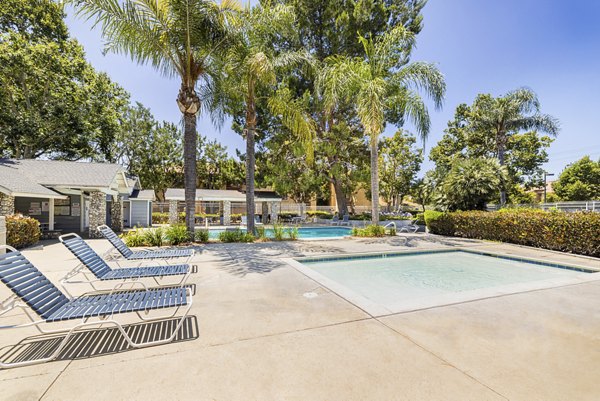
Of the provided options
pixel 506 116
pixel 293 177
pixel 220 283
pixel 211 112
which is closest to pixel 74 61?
pixel 211 112

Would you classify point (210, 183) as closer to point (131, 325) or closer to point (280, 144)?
point (280, 144)

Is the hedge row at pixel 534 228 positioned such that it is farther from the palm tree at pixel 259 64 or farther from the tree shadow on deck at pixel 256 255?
the palm tree at pixel 259 64

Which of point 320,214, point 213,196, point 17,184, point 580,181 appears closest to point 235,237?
point 17,184

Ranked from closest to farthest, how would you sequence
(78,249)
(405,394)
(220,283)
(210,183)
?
1. (405,394)
2. (78,249)
3. (220,283)
4. (210,183)

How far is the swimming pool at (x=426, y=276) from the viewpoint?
5.12 m

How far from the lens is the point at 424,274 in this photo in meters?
7.70

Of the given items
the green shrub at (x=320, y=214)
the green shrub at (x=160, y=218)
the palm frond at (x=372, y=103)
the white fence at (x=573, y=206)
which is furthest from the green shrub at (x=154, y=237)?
the green shrub at (x=320, y=214)

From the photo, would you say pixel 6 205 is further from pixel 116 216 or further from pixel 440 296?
pixel 440 296

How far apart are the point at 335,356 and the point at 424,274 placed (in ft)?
18.2

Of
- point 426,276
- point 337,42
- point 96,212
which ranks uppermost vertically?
point 337,42

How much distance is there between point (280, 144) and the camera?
2369 centimetres

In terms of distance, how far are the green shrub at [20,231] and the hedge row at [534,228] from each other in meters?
19.8

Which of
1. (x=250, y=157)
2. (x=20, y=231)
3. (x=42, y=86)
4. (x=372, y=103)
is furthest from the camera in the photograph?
(x=42, y=86)

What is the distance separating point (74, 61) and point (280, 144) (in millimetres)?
18178
